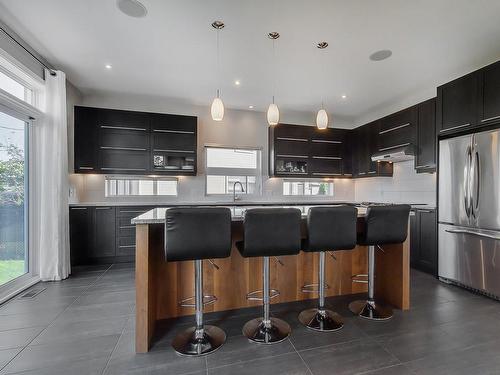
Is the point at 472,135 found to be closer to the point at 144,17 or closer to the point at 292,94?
the point at 292,94

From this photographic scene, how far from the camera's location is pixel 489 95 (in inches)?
104

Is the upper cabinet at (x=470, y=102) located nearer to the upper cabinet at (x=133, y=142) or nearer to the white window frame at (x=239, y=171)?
the white window frame at (x=239, y=171)

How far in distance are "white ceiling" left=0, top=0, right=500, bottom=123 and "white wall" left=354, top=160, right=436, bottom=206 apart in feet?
4.38

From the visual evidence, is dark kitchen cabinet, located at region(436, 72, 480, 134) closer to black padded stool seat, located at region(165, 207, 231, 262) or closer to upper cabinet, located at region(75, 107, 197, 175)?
black padded stool seat, located at region(165, 207, 231, 262)

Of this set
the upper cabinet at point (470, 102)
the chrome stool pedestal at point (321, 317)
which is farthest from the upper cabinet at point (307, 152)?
the chrome stool pedestal at point (321, 317)

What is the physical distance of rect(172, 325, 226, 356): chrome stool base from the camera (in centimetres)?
174

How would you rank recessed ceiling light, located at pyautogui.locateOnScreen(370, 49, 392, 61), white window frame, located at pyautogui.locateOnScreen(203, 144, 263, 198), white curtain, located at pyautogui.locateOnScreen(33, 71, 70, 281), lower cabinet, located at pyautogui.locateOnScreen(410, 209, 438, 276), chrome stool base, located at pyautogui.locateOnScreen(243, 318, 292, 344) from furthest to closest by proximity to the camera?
1. white window frame, located at pyautogui.locateOnScreen(203, 144, 263, 198)
2. lower cabinet, located at pyautogui.locateOnScreen(410, 209, 438, 276)
3. white curtain, located at pyautogui.locateOnScreen(33, 71, 70, 281)
4. recessed ceiling light, located at pyautogui.locateOnScreen(370, 49, 392, 61)
5. chrome stool base, located at pyautogui.locateOnScreen(243, 318, 292, 344)

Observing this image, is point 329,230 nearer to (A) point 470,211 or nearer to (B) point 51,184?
(A) point 470,211

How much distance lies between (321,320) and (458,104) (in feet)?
10.1

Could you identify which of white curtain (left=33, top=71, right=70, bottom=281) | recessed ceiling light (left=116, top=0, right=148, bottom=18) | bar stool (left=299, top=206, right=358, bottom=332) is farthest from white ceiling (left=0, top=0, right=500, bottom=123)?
bar stool (left=299, top=206, right=358, bottom=332)

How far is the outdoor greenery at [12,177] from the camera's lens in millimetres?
2652

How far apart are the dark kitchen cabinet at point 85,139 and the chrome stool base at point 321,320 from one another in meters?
3.85

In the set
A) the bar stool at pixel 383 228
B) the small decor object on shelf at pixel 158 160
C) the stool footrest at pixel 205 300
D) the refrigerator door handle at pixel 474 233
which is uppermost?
the small decor object on shelf at pixel 158 160

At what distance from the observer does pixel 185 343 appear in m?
1.81
